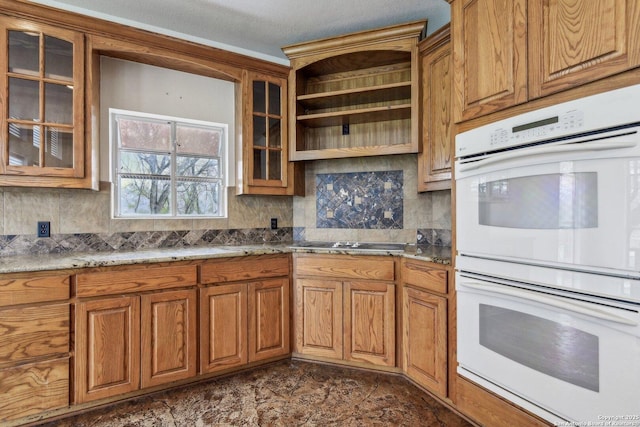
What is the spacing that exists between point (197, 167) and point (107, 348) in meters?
1.53

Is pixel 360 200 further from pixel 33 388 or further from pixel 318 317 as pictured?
pixel 33 388

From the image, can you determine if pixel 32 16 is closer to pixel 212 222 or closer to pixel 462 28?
pixel 212 222

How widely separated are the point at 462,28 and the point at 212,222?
2.32m

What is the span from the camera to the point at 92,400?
77.9 inches

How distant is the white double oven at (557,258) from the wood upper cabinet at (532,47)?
0.12m

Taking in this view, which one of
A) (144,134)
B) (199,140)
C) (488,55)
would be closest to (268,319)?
(199,140)

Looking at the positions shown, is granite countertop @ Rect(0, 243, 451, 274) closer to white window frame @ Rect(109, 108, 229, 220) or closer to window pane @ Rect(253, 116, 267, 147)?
white window frame @ Rect(109, 108, 229, 220)

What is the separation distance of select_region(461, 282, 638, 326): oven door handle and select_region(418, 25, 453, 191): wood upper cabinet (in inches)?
36.5

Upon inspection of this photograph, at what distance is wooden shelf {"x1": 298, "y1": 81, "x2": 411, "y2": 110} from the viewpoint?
2.73 meters

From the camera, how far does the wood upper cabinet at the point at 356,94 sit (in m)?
2.62

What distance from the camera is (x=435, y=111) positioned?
247cm

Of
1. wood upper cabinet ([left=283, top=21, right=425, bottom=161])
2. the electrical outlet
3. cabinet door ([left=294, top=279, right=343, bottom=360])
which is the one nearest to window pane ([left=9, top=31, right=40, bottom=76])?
the electrical outlet

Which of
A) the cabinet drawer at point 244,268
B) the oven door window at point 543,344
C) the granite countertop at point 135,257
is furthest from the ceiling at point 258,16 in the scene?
the oven door window at point 543,344

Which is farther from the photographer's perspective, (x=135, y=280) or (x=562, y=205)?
(x=135, y=280)
